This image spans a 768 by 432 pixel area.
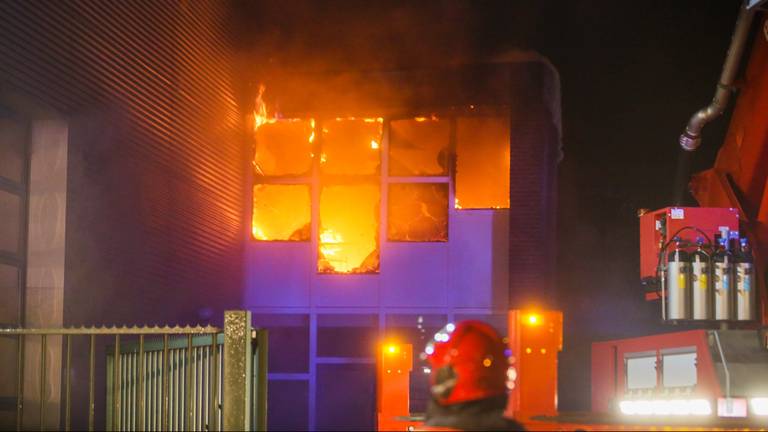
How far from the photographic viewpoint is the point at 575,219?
17.5 metres

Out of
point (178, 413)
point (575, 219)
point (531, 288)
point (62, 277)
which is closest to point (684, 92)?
point (575, 219)

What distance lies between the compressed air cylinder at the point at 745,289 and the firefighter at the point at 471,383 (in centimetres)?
657

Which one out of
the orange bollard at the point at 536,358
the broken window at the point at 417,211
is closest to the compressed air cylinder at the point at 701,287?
the orange bollard at the point at 536,358

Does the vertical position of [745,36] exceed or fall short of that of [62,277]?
it exceeds it

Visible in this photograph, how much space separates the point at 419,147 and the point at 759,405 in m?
8.08

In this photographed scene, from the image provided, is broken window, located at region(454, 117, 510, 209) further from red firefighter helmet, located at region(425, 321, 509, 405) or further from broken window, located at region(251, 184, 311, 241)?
red firefighter helmet, located at region(425, 321, 509, 405)

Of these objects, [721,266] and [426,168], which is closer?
[721,266]

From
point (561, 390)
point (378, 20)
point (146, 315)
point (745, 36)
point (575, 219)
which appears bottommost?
point (561, 390)

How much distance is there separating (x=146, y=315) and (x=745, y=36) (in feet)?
24.5

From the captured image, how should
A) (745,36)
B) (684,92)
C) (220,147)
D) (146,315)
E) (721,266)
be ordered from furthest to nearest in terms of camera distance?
(684,92) < (220,147) < (146,315) < (745,36) < (721,266)

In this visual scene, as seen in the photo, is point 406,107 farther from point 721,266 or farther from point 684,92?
point 721,266

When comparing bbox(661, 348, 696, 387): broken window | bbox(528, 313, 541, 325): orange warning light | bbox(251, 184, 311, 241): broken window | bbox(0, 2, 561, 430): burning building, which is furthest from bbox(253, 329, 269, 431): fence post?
bbox(251, 184, 311, 241): broken window

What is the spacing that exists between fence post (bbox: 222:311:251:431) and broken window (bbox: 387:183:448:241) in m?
9.24

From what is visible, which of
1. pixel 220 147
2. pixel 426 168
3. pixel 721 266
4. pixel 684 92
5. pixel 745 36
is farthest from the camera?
pixel 684 92
